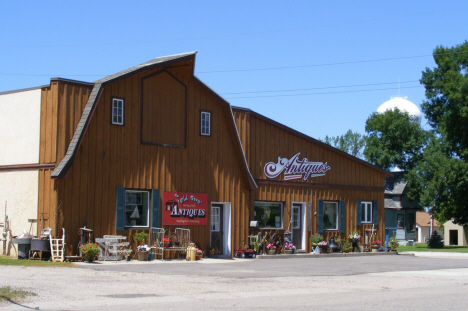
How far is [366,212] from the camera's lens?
3011 cm

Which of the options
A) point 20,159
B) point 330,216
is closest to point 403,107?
point 330,216

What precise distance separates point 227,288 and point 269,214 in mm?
13121

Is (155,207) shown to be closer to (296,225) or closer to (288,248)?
(288,248)

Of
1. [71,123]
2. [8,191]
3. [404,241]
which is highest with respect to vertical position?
[71,123]

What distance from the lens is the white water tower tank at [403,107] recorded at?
58844 millimetres

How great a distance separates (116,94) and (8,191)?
16.2 feet

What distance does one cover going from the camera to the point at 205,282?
→ 46.8 feet

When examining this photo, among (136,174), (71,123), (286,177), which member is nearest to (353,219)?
(286,177)

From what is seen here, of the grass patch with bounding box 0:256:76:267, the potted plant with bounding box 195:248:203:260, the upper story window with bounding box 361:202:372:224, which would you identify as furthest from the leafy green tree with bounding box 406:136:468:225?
the grass patch with bounding box 0:256:76:267

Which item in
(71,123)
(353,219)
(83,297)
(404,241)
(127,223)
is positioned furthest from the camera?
(404,241)

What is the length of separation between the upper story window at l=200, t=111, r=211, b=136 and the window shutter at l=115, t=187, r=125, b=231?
14.1 ft

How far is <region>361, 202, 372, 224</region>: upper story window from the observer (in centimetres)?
2998

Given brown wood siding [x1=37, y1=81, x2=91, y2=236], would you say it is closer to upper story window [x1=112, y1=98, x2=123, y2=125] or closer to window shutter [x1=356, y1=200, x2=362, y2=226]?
upper story window [x1=112, y1=98, x2=123, y2=125]

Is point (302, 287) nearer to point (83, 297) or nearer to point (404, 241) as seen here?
point (83, 297)
